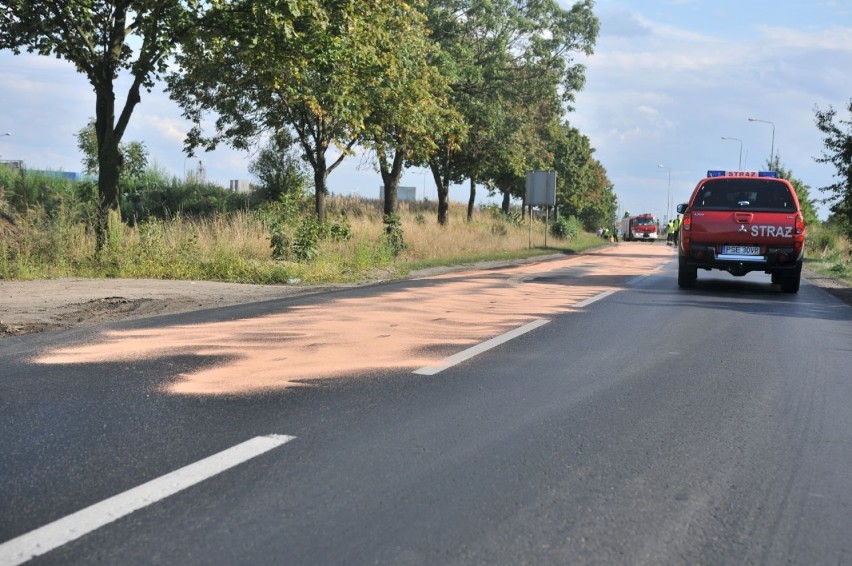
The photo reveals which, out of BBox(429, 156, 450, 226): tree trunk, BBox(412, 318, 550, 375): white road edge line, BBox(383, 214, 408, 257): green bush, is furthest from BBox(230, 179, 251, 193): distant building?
BBox(412, 318, 550, 375): white road edge line

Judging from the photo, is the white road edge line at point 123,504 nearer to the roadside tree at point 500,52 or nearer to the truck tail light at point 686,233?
the truck tail light at point 686,233

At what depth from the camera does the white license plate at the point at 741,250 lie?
48.6ft

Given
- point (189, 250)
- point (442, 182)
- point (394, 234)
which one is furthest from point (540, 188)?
point (189, 250)

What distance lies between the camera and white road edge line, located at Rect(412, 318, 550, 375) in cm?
667

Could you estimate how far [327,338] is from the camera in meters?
8.26

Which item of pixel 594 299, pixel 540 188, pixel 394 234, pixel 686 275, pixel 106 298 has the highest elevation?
pixel 540 188

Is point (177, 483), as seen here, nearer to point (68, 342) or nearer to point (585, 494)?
point (585, 494)

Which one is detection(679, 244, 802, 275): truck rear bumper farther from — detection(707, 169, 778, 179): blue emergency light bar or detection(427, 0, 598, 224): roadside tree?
detection(427, 0, 598, 224): roadside tree

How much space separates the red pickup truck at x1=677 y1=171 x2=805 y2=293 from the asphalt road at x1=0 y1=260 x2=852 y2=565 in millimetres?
8034

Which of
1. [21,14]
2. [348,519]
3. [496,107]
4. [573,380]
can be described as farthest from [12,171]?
[348,519]

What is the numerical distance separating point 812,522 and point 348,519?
6.53ft

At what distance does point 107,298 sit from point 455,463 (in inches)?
330

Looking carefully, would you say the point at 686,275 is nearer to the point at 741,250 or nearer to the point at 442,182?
the point at 741,250

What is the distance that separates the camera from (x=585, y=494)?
12.5 ft
